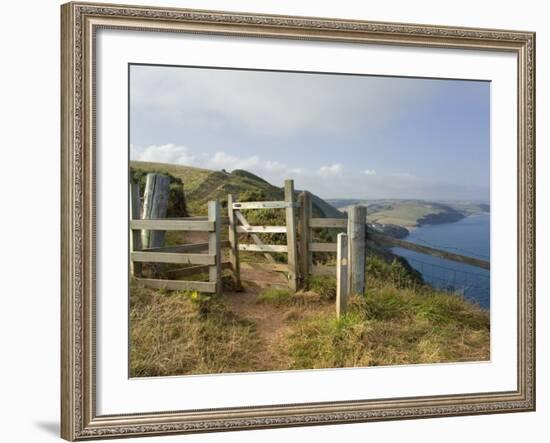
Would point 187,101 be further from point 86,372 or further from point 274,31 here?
point 86,372

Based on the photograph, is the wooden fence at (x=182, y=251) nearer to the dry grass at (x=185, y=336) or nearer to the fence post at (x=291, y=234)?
the dry grass at (x=185, y=336)

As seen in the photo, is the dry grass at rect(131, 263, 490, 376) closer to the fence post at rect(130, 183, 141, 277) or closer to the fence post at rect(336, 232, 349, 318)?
the fence post at rect(336, 232, 349, 318)

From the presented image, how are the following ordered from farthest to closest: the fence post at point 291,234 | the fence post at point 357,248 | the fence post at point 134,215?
the fence post at point 357,248, the fence post at point 291,234, the fence post at point 134,215

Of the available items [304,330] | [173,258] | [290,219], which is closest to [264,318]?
[304,330]

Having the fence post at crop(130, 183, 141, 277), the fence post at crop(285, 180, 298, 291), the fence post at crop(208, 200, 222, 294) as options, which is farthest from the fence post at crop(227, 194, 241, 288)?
the fence post at crop(130, 183, 141, 277)

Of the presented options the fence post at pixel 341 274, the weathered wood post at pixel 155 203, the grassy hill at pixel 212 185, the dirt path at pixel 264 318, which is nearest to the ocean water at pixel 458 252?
the fence post at pixel 341 274
